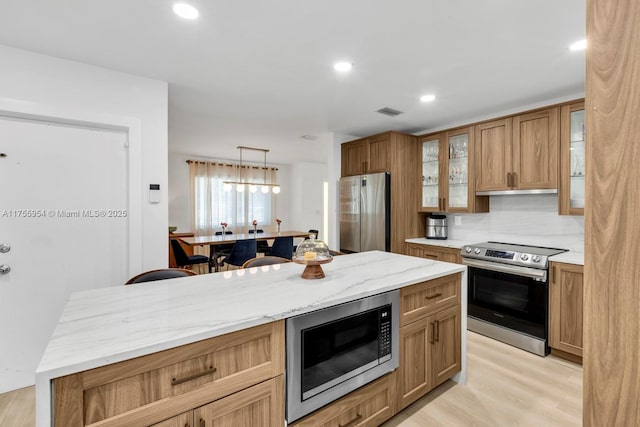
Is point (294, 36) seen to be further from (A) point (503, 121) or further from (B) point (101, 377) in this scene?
(A) point (503, 121)

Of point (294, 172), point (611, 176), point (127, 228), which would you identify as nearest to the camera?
point (611, 176)

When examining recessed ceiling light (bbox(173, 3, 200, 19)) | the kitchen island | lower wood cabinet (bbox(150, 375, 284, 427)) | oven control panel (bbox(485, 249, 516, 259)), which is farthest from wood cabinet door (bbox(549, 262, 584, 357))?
recessed ceiling light (bbox(173, 3, 200, 19))

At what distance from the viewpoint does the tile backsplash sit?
2996 mm

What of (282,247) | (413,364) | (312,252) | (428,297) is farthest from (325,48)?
(282,247)

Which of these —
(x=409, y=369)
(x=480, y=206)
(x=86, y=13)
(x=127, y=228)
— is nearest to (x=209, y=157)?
(x=127, y=228)

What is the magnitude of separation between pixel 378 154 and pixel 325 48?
2.13 m

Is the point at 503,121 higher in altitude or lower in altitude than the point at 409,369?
higher

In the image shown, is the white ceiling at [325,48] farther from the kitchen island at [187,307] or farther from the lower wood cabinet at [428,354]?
the lower wood cabinet at [428,354]

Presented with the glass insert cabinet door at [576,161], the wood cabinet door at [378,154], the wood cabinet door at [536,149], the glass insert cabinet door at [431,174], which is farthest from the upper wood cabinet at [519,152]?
the wood cabinet door at [378,154]

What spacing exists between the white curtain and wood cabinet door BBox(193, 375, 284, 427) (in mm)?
5829

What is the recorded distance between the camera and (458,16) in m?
1.70

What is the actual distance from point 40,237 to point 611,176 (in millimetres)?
3174

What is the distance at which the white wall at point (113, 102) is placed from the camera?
6.82 ft

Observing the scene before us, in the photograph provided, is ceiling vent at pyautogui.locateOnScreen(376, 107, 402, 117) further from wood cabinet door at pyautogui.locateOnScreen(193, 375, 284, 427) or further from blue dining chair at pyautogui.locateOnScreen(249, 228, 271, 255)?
blue dining chair at pyautogui.locateOnScreen(249, 228, 271, 255)
